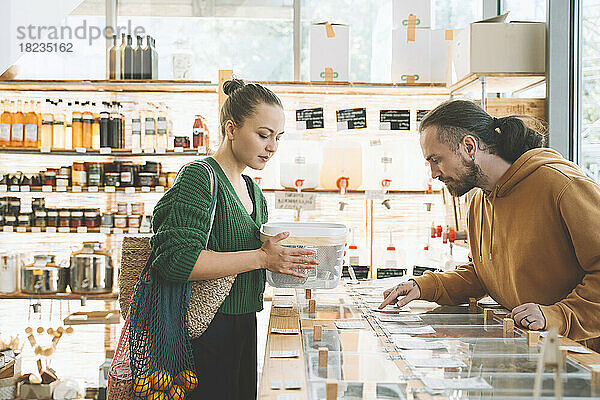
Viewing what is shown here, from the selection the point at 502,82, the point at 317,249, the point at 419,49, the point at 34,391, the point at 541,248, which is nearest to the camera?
the point at 541,248

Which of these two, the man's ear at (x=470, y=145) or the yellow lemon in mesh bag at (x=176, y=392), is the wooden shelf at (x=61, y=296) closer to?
the yellow lemon in mesh bag at (x=176, y=392)

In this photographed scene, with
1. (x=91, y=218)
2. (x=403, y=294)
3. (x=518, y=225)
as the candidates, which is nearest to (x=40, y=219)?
(x=91, y=218)

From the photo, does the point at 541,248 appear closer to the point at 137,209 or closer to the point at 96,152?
the point at 137,209

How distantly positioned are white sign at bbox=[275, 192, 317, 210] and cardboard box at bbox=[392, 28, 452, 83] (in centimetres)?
89

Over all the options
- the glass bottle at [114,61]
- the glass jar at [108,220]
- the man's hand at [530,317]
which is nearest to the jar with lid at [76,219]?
the glass jar at [108,220]

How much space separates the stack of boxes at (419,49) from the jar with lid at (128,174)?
167cm

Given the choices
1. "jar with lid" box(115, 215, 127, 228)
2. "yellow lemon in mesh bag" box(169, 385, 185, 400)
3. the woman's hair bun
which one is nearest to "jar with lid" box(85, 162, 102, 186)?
"jar with lid" box(115, 215, 127, 228)

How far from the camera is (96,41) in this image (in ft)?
14.0

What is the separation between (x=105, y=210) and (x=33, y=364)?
1051 mm

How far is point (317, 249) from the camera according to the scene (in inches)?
79.3

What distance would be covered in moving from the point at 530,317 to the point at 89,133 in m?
3.05

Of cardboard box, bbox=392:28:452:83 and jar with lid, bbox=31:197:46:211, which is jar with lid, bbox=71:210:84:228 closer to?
→ jar with lid, bbox=31:197:46:211

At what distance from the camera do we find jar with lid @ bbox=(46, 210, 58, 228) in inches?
155

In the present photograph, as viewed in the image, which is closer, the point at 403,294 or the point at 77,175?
the point at 403,294
